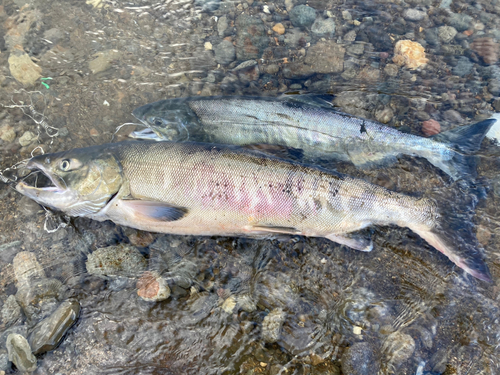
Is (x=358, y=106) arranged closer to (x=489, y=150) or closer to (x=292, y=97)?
(x=292, y=97)

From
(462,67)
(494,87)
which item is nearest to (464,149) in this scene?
(494,87)

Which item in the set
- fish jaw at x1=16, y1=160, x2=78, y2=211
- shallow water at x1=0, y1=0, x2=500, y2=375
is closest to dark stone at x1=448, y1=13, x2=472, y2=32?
shallow water at x1=0, y1=0, x2=500, y2=375

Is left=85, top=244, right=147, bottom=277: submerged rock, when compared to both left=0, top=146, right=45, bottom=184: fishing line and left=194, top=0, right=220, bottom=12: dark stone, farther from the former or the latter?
left=194, top=0, right=220, bottom=12: dark stone

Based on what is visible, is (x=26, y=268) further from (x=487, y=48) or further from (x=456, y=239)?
(x=487, y=48)

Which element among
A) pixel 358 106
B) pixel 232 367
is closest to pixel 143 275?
pixel 232 367

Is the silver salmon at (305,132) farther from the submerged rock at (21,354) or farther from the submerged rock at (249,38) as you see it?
the submerged rock at (21,354)
